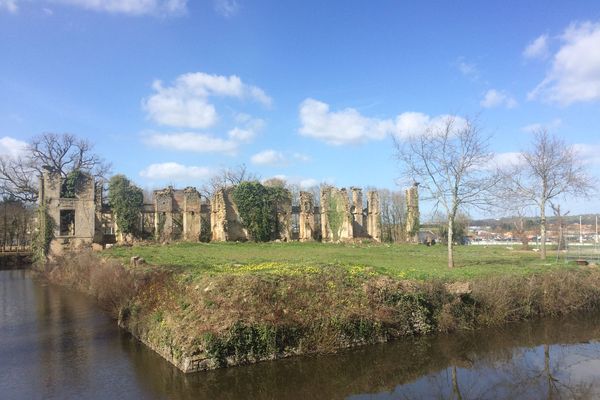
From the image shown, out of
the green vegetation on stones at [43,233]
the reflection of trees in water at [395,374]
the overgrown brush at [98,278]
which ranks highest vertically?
the green vegetation on stones at [43,233]

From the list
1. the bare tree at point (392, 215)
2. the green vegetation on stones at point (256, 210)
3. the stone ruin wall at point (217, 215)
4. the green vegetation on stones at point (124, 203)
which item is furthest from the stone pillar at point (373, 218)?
the green vegetation on stones at point (124, 203)

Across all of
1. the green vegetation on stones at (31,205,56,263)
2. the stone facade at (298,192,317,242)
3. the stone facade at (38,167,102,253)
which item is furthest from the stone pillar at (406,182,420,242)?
the green vegetation on stones at (31,205,56,263)

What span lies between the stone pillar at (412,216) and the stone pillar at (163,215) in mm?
22669

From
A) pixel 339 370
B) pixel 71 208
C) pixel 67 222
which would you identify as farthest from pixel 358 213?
pixel 339 370

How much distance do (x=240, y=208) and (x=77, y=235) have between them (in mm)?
12872

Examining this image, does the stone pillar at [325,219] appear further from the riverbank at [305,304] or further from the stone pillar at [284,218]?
the riverbank at [305,304]

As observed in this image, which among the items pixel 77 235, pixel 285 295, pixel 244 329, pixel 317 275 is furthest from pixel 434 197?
pixel 77 235

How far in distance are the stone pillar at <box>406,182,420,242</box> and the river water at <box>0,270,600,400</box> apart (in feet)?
96.5

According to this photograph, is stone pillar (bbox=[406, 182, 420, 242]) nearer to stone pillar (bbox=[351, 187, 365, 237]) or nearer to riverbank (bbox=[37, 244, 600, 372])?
stone pillar (bbox=[351, 187, 365, 237])

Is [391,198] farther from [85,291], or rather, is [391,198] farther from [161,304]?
[161,304]

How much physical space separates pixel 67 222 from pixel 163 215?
7594mm

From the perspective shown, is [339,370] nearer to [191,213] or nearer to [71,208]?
[71,208]

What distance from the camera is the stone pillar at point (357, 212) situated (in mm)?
43219

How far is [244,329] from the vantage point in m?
10.3
